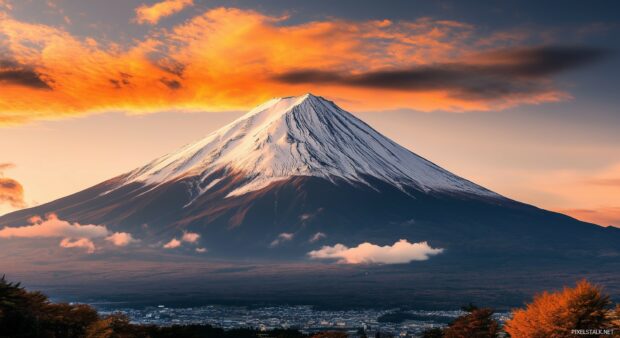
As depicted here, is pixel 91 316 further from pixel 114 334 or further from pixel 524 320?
pixel 524 320

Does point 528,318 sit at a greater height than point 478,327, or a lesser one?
greater

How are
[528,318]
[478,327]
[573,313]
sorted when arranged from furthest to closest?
[478,327] < [528,318] < [573,313]

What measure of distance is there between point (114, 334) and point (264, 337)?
5399 cm

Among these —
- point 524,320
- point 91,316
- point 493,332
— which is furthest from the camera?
point 493,332

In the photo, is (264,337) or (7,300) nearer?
(7,300)

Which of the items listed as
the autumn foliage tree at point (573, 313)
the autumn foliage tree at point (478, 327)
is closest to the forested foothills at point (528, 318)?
the autumn foliage tree at point (573, 313)

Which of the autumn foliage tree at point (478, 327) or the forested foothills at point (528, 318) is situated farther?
the autumn foliage tree at point (478, 327)

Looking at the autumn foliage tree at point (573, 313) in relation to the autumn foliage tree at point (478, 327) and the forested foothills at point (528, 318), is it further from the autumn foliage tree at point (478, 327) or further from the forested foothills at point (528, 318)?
the autumn foliage tree at point (478, 327)

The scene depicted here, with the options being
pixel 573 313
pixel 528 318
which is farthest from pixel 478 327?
pixel 573 313

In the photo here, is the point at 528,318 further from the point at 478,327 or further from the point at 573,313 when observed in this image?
the point at 478,327

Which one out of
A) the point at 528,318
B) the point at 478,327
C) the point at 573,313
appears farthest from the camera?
the point at 478,327

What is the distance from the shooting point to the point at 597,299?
4744 cm

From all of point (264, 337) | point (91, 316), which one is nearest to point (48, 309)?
point (91, 316)

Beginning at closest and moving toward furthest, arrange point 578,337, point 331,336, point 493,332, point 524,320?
point 578,337 < point 524,320 < point 493,332 < point 331,336
